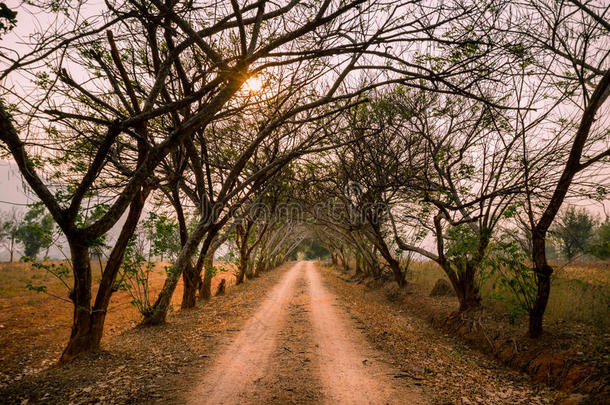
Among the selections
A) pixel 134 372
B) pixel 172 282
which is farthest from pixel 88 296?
pixel 172 282

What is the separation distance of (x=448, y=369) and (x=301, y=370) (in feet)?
9.04

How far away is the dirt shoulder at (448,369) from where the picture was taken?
4141mm

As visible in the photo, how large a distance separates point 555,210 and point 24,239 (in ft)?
219

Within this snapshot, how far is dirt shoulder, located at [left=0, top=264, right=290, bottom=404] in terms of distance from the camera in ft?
12.3

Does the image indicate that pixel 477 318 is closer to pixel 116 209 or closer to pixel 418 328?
pixel 418 328

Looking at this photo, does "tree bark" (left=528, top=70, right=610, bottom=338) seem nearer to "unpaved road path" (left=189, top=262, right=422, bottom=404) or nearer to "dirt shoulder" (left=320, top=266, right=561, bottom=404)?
"dirt shoulder" (left=320, top=266, right=561, bottom=404)

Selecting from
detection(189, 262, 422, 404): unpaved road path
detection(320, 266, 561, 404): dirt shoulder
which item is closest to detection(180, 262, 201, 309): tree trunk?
detection(189, 262, 422, 404): unpaved road path

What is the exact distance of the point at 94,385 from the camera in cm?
404

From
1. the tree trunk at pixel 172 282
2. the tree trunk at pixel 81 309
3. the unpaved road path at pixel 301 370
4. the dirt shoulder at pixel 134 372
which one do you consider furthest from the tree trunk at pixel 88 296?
the unpaved road path at pixel 301 370

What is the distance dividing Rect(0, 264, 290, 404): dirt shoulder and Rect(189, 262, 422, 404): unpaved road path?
0.40m

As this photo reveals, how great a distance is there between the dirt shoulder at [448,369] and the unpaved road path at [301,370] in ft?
1.21

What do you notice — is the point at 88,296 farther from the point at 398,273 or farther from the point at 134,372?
the point at 398,273

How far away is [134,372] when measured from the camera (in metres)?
4.55

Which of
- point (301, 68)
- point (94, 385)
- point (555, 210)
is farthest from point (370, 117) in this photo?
point (94, 385)
